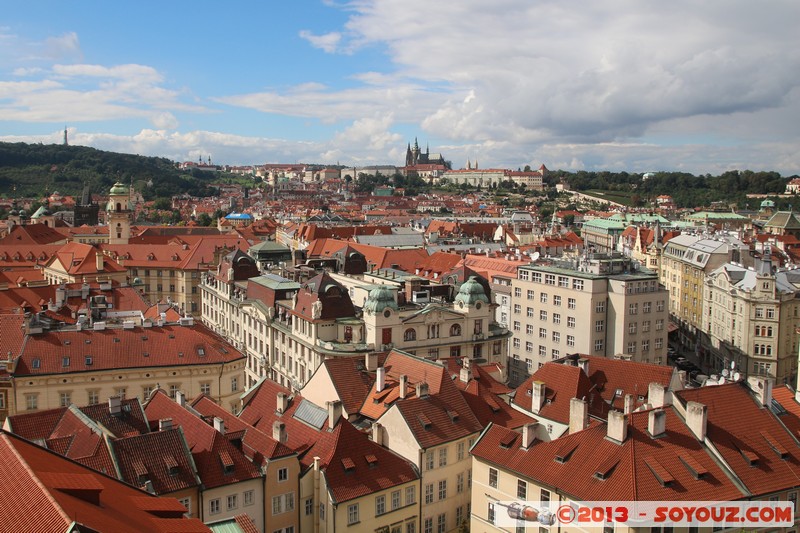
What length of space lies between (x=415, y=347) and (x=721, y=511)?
31218mm

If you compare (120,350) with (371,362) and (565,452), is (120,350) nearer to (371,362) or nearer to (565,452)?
(371,362)

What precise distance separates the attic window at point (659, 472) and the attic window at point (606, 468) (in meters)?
1.37

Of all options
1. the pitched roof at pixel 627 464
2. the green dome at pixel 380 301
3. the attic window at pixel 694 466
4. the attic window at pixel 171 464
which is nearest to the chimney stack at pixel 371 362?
the green dome at pixel 380 301

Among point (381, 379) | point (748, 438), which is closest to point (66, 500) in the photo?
point (381, 379)

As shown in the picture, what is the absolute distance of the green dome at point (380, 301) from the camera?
57812mm

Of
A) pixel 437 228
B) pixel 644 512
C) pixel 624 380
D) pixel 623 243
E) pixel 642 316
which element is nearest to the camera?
pixel 644 512

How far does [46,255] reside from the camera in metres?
111

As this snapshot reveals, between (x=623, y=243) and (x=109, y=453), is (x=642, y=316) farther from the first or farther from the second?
(x=623, y=243)

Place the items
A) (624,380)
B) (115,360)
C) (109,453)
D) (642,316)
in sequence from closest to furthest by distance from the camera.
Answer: (109,453) < (624,380) < (115,360) < (642,316)

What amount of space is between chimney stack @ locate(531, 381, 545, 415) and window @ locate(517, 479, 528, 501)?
11648mm

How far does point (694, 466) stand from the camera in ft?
106

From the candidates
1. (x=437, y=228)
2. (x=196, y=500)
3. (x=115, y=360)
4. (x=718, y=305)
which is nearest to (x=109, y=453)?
(x=196, y=500)

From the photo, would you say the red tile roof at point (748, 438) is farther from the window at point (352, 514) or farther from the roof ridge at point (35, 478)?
the roof ridge at point (35, 478)

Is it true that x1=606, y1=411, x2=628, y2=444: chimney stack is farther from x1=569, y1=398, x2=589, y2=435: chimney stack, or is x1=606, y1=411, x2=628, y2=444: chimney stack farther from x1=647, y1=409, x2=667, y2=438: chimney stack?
x1=569, y1=398, x2=589, y2=435: chimney stack
